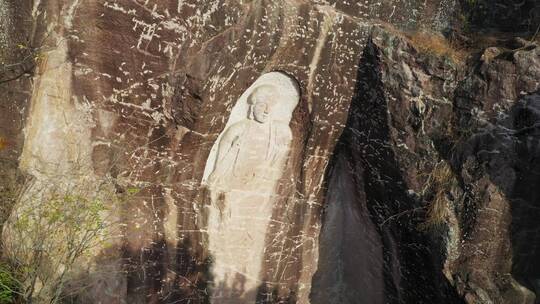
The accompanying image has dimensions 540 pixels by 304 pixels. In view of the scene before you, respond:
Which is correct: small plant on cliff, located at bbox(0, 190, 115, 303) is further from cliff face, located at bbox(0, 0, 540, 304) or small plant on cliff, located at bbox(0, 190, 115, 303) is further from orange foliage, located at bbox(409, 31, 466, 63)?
orange foliage, located at bbox(409, 31, 466, 63)

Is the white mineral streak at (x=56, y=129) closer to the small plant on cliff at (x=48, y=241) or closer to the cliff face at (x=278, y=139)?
the cliff face at (x=278, y=139)

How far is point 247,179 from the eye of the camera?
5660 millimetres

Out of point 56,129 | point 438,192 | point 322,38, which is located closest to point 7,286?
point 56,129

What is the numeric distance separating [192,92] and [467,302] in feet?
11.3

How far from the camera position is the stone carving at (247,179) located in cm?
545

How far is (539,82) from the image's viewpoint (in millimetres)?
4859

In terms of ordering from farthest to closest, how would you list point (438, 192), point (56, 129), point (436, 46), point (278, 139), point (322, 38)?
point (278, 139) → point (436, 46) → point (322, 38) → point (438, 192) → point (56, 129)

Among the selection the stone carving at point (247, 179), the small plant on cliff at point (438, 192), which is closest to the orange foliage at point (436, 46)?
the small plant on cliff at point (438, 192)

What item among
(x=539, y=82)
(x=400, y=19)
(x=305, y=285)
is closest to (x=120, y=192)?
(x=305, y=285)

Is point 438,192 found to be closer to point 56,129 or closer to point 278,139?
point 278,139

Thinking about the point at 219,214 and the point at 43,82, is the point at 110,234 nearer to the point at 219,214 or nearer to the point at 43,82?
the point at 219,214

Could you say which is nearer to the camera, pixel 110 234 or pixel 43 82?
pixel 43 82

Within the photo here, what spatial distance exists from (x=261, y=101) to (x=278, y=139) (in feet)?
1.68

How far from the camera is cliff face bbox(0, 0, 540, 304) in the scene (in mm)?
4824
